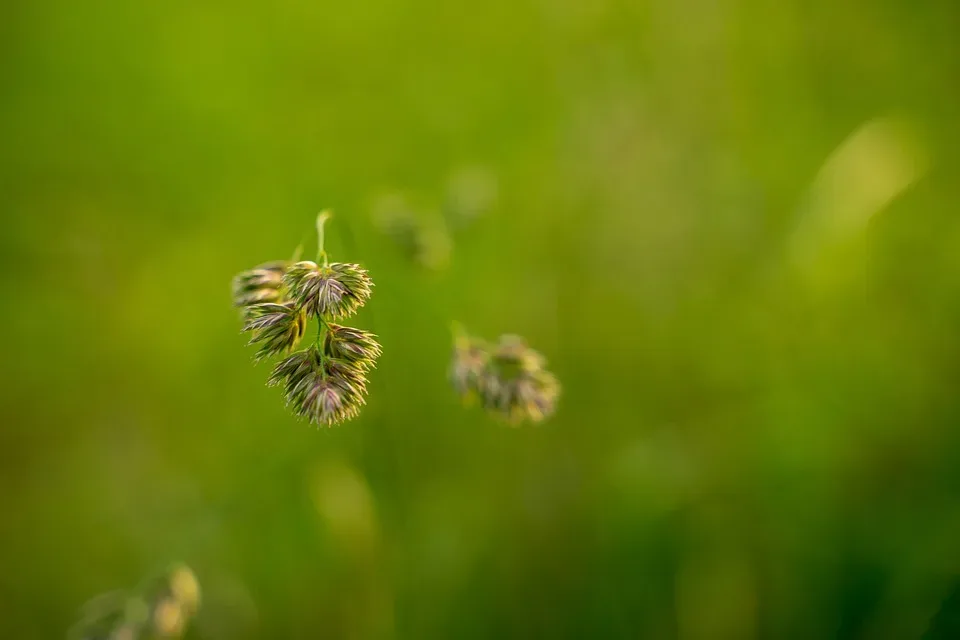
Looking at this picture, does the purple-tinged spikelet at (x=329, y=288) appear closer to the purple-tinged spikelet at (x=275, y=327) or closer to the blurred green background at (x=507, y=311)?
the purple-tinged spikelet at (x=275, y=327)

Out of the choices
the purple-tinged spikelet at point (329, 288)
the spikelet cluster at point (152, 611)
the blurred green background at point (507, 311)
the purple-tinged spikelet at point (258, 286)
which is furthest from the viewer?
the blurred green background at point (507, 311)

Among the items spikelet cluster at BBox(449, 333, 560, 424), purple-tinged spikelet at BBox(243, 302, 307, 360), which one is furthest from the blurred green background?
purple-tinged spikelet at BBox(243, 302, 307, 360)

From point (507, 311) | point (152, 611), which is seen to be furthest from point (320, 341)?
point (507, 311)

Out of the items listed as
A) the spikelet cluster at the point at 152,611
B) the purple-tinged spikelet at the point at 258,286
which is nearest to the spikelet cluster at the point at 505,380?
the purple-tinged spikelet at the point at 258,286

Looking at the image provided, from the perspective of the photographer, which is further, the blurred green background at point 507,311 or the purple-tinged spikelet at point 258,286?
the blurred green background at point 507,311

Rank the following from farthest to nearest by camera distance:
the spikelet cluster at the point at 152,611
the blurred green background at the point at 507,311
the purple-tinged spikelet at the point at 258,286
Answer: the blurred green background at the point at 507,311 → the spikelet cluster at the point at 152,611 → the purple-tinged spikelet at the point at 258,286

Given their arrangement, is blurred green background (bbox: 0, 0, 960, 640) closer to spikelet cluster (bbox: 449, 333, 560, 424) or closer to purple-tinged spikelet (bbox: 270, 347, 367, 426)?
spikelet cluster (bbox: 449, 333, 560, 424)

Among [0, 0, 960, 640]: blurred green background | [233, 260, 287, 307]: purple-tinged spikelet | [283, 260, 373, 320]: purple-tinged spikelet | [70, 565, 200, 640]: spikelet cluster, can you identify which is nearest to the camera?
[283, 260, 373, 320]: purple-tinged spikelet
